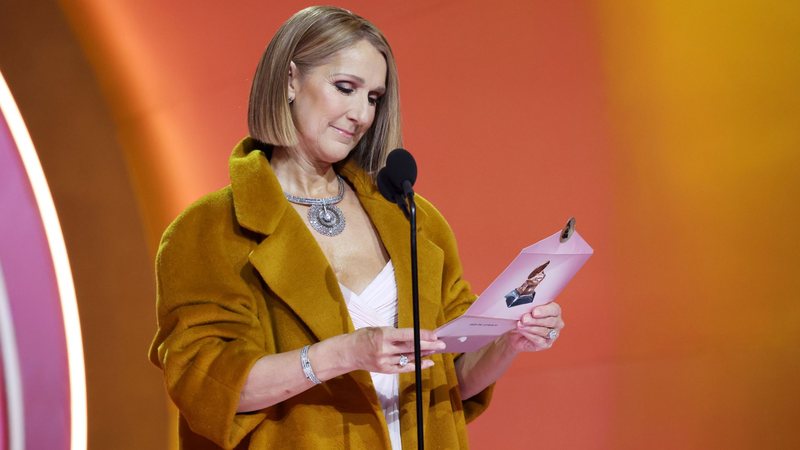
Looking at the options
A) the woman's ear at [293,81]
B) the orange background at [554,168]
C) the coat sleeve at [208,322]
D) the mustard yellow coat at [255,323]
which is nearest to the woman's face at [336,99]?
the woman's ear at [293,81]

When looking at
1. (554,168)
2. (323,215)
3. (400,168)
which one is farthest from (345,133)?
(554,168)

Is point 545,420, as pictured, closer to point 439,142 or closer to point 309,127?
point 439,142

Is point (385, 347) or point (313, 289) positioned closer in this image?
point (385, 347)

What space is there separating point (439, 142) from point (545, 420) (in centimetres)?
84

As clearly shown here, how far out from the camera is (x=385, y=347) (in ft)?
4.63

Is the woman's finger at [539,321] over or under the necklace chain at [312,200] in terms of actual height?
under

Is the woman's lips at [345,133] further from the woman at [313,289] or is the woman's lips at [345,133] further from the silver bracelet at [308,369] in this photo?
the silver bracelet at [308,369]

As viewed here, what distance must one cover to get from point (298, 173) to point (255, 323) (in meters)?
0.35

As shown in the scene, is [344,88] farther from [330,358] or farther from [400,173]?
[330,358]

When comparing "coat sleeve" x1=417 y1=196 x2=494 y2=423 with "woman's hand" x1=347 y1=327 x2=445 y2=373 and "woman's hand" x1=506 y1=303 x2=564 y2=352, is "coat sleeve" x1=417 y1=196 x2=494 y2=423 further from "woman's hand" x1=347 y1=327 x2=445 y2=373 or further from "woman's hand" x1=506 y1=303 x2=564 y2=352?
"woman's hand" x1=347 y1=327 x2=445 y2=373

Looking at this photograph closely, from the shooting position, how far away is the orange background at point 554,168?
2418mm

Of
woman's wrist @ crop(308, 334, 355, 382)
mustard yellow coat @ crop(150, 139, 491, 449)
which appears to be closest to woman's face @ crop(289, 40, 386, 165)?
mustard yellow coat @ crop(150, 139, 491, 449)

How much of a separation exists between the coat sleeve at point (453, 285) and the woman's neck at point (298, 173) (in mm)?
239

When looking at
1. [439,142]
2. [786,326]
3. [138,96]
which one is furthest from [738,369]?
[138,96]
